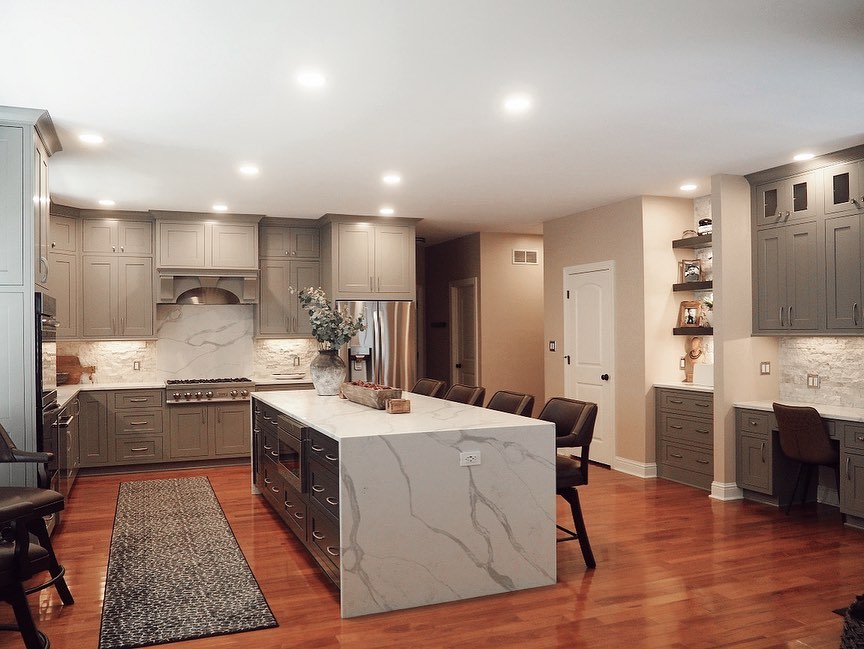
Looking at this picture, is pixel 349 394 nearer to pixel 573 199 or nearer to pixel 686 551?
pixel 686 551

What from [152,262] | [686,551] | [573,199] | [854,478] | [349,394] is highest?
[573,199]

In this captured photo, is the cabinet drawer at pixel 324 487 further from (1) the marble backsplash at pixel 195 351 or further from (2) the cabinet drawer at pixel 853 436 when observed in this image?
(1) the marble backsplash at pixel 195 351

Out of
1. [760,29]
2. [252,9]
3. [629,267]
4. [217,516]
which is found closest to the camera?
[252,9]

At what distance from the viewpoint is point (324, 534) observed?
3869mm

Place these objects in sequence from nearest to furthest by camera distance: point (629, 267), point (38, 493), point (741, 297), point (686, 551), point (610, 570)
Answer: point (38, 493)
point (610, 570)
point (686, 551)
point (741, 297)
point (629, 267)

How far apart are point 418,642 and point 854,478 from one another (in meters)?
3.46

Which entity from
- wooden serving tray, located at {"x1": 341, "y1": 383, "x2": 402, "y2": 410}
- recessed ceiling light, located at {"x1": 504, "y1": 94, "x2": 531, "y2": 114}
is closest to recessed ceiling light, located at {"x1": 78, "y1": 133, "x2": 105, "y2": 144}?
wooden serving tray, located at {"x1": 341, "y1": 383, "x2": 402, "y2": 410}

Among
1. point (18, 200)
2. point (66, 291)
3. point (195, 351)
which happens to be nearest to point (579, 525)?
point (18, 200)

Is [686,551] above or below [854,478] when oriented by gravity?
below

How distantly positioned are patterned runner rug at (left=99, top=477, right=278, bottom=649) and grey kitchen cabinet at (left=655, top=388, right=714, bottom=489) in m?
3.96

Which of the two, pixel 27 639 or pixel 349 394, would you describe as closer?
pixel 27 639

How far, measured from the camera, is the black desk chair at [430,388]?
5965 mm

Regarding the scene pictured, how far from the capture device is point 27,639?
2.95 metres

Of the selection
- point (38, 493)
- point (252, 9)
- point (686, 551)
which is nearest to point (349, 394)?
point (38, 493)
